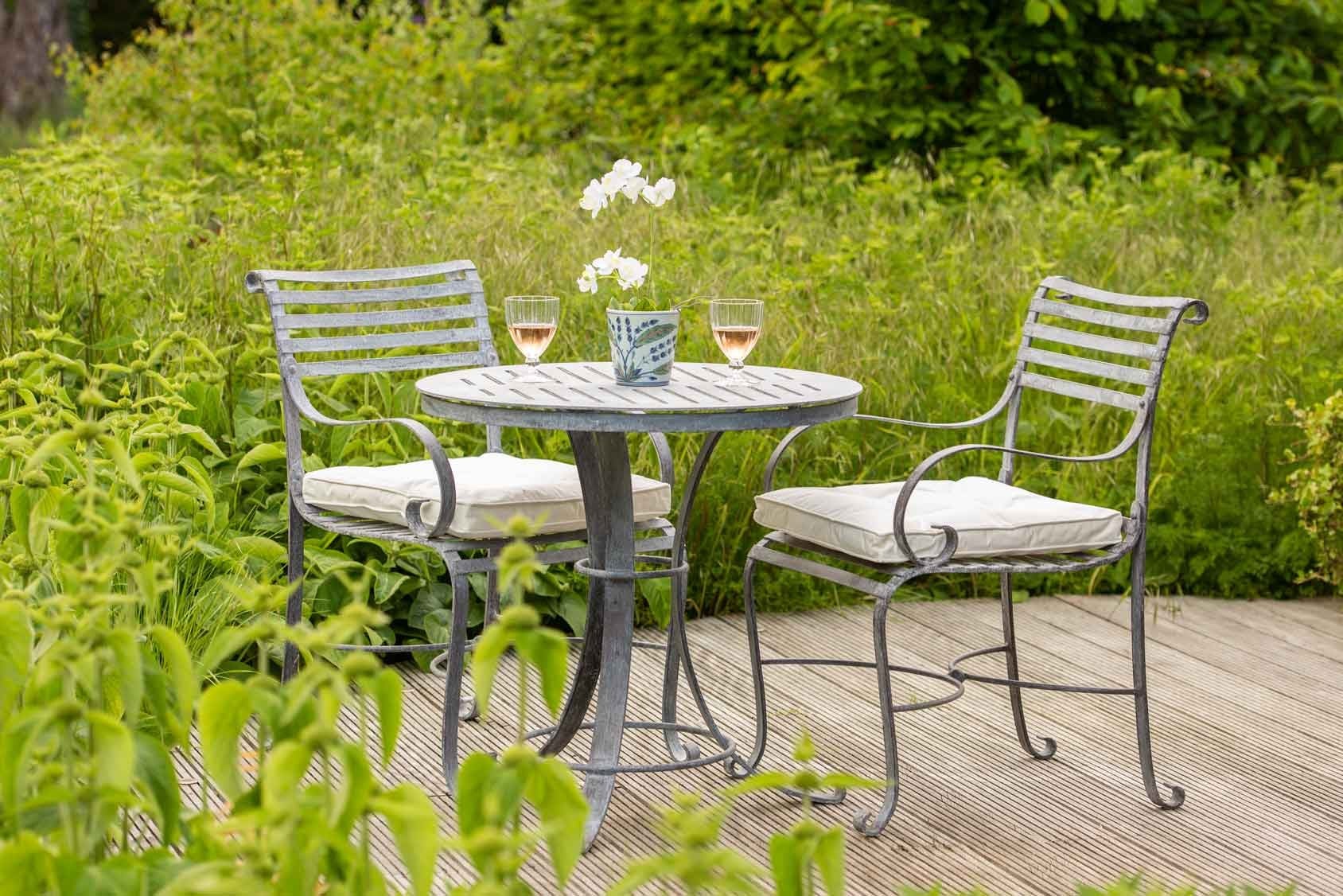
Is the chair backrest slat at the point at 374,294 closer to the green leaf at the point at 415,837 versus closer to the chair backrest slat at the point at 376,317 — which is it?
the chair backrest slat at the point at 376,317

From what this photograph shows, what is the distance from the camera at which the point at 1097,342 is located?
3.34 metres

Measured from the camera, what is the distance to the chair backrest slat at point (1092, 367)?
3.22 m

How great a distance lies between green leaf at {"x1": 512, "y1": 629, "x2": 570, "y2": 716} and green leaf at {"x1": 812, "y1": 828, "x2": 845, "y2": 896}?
0.25 metres

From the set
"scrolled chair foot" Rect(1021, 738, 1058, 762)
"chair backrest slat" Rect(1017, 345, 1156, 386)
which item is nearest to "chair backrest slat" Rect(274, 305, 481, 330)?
"chair backrest slat" Rect(1017, 345, 1156, 386)

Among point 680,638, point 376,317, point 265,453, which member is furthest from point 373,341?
point 680,638

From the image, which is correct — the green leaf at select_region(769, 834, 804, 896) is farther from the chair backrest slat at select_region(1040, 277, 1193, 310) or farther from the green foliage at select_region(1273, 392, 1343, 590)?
the green foliage at select_region(1273, 392, 1343, 590)

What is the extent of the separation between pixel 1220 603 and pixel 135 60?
6.74 meters

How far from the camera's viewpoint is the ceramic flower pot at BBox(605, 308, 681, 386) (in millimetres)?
2955

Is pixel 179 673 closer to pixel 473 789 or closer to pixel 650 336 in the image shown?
pixel 473 789

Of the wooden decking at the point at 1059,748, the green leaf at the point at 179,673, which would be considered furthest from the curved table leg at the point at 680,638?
the green leaf at the point at 179,673

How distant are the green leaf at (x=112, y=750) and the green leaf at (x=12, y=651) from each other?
218 millimetres

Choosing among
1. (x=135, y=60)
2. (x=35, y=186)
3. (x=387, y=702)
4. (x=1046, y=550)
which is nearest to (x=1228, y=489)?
(x=1046, y=550)

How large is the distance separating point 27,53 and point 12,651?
50.9 feet

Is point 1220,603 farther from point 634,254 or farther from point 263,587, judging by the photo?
point 263,587
